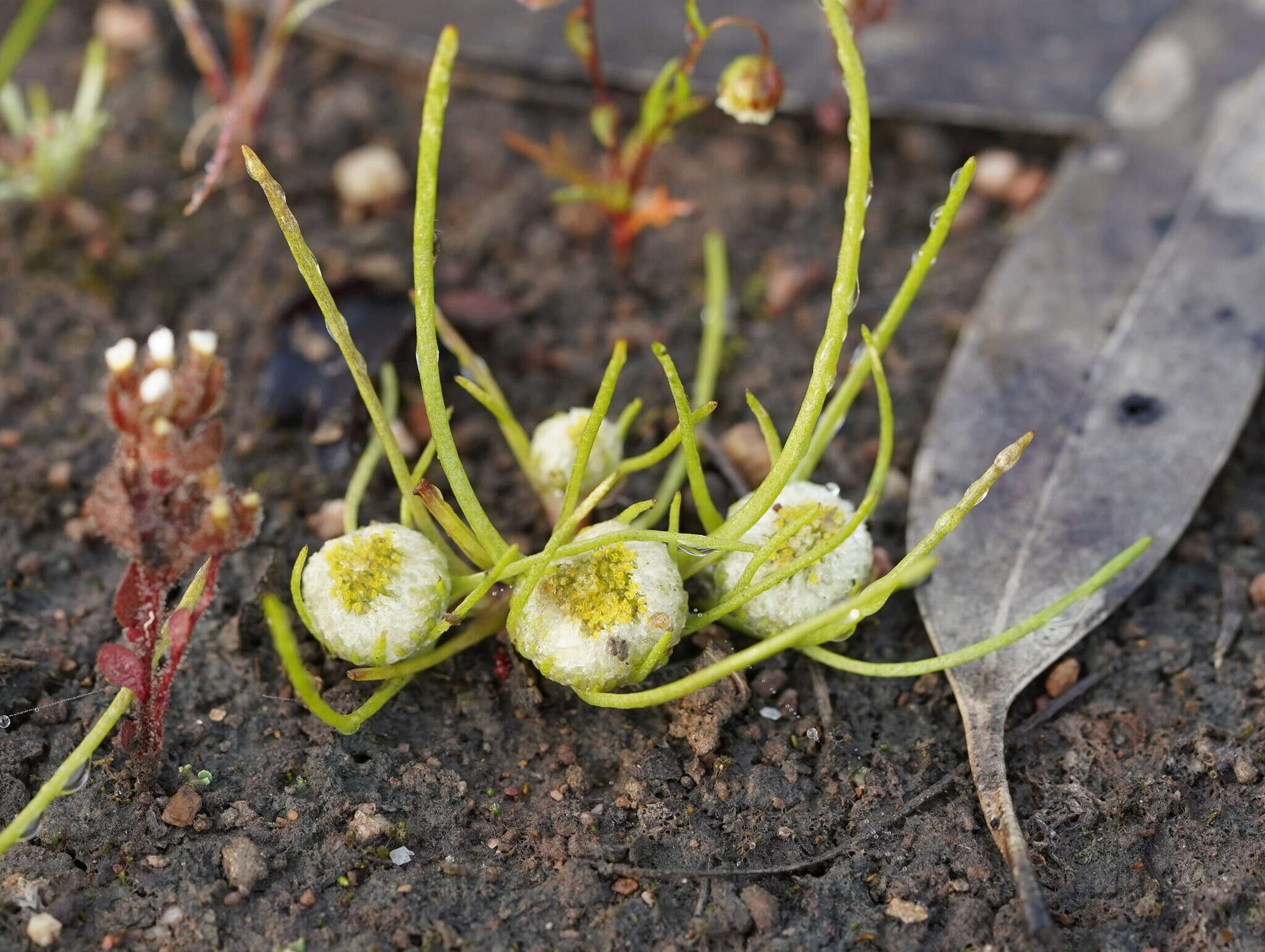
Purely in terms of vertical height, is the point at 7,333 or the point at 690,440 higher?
the point at 690,440

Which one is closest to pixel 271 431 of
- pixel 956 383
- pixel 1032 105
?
pixel 956 383

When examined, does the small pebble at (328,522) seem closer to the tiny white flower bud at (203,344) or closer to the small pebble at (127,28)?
the tiny white flower bud at (203,344)

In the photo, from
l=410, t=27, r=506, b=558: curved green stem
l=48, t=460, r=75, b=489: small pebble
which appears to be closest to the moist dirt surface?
l=48, t=460, r=75, b=489: small pebble

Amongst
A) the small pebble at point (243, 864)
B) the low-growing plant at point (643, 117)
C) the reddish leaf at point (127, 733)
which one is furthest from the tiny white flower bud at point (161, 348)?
the low-growing plant at point (643, 117)

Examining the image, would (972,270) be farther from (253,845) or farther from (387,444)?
(253,845)

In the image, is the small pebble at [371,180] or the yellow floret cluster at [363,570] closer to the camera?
the yellow floret cluster at [363,570]

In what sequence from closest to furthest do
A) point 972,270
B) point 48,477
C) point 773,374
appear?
point 48,477
point 773,374
point 972,270

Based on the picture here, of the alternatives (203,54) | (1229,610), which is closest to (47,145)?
(203,54)

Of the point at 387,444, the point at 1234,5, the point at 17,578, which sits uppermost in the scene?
the point at 1234,5
